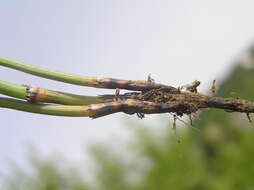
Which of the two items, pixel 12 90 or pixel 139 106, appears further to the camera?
pixel 139 106

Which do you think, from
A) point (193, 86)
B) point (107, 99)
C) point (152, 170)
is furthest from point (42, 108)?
point (152, 170)

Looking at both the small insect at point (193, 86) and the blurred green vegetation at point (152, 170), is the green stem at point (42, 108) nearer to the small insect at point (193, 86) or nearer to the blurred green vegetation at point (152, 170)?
the small insect at point (193, 86)

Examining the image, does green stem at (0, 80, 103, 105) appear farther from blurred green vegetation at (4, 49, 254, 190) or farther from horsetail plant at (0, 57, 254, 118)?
blurred green vegetation at (4, 49, 254, 190)

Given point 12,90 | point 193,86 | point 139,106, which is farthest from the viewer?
point 193,86

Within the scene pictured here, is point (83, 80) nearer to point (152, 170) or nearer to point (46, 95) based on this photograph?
point (46, 95)

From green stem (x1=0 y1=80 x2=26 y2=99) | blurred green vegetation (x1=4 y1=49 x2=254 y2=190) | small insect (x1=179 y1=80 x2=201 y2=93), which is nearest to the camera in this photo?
green stem (x1=0 y1=80 x2=26 y2=99)

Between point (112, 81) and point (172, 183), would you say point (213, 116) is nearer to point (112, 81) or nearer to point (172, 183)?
point (172, 183)

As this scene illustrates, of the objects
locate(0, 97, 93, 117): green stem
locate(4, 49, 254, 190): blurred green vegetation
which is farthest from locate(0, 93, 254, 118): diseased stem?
locate(4, 49, 254, 190): blurred green vegetation
